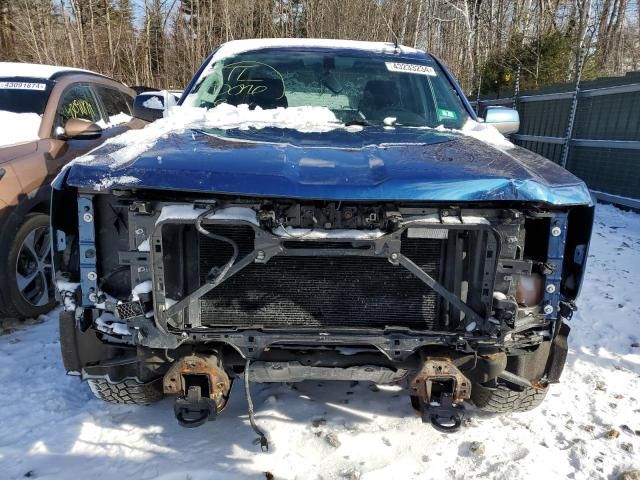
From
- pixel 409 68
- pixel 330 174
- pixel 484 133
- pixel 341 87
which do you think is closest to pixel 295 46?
pixel 341 87

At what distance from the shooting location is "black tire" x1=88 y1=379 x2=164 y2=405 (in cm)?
264

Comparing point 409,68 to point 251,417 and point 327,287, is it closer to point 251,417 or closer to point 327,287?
point 327,287

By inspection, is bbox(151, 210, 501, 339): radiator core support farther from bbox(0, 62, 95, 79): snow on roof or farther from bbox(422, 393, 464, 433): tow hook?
bbox(0, 62, 95, 79): snow on roof

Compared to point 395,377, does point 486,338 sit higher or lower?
higher

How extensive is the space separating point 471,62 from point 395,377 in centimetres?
2545

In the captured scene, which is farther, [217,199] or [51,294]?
[51,294]

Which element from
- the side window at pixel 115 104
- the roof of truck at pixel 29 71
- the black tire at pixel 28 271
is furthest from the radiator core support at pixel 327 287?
the side window at pixel 115 104

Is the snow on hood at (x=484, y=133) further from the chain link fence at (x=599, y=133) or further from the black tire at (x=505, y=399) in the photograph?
the chain link fence at (x=599, y=133)

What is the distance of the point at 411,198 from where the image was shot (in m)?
1.94


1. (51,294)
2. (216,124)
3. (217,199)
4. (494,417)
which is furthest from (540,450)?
(51,294)

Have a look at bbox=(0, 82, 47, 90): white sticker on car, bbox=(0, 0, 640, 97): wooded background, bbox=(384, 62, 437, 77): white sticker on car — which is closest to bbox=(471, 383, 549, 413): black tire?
bbox=(384, 62, 437, 77): white sticker on car

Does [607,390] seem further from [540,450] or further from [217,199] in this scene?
[217,199]

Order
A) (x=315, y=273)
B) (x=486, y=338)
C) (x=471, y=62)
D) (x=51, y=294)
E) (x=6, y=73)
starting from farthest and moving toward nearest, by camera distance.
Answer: (x=471, y=62)
(x=6, y=73)
(x=51, y=294)
(x=315, y=273)
(x=486, y=338)

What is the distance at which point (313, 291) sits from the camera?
2314mm
